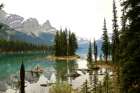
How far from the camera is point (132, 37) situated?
14.0 metres

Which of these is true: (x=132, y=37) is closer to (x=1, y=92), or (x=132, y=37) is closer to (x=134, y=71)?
(x=134, y=71)

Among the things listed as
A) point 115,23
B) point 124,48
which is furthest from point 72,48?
point 124,48

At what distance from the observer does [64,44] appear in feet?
496

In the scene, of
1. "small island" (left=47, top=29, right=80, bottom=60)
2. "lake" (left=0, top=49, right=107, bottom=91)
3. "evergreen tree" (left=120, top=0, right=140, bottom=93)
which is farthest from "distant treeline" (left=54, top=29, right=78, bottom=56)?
"evergreen tree" (left=120, top=0, right=140, bottom=93)

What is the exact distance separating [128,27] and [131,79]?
2.51m

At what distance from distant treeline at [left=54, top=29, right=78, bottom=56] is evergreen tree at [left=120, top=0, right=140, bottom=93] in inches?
5276

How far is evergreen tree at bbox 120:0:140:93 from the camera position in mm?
13675

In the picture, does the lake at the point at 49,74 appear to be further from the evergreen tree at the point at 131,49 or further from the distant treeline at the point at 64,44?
the evergreen tree at the point at 131,49

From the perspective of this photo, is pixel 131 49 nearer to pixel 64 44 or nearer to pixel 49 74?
pixel 49 74

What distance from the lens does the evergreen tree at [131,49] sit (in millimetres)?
13675

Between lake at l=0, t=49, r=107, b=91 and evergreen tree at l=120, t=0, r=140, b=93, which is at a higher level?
evergreen tree at l=120, t=0, r=140, b=93

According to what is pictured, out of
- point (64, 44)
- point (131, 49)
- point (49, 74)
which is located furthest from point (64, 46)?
point (131, 49)

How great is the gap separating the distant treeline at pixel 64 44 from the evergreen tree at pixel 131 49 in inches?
5276

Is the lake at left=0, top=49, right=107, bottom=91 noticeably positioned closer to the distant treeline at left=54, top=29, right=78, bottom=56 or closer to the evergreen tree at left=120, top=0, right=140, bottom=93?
the distant treeline at left=54, top=29, right=78, bottom=56
